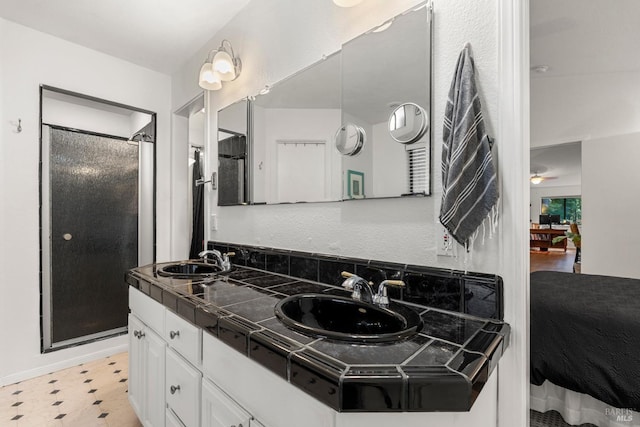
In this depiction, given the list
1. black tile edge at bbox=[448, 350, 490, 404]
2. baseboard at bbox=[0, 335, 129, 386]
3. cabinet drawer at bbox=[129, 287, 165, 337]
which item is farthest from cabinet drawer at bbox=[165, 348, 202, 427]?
baseboard at bbox=[0, 335, 129, 386]

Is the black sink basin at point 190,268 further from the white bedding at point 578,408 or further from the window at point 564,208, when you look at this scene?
the window at point 564,208

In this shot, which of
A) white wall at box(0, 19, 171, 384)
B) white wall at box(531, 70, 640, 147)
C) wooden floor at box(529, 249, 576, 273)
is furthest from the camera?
wooden floor at box(529, 249, 576, 273)

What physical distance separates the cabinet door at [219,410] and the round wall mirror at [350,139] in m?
1.07

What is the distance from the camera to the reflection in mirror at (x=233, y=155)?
2012 millimetres

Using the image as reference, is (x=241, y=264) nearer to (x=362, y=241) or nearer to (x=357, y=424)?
(x=362, y=241)

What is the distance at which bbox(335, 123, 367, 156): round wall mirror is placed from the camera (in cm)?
139

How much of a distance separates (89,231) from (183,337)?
207 cm

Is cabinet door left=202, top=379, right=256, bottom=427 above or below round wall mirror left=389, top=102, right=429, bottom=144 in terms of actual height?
below

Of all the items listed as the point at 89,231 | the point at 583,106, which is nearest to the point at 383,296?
the point at 89,231

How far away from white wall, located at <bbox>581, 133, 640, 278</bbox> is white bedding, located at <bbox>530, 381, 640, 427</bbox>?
3028mm

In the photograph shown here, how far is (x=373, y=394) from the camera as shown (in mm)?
626

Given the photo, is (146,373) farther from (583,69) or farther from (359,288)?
(583,69)

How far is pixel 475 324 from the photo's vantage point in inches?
36.7

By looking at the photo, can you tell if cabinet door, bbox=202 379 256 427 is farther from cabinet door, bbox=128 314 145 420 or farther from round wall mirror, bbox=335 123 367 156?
round wall mirror, bbox=335 123 367 156
